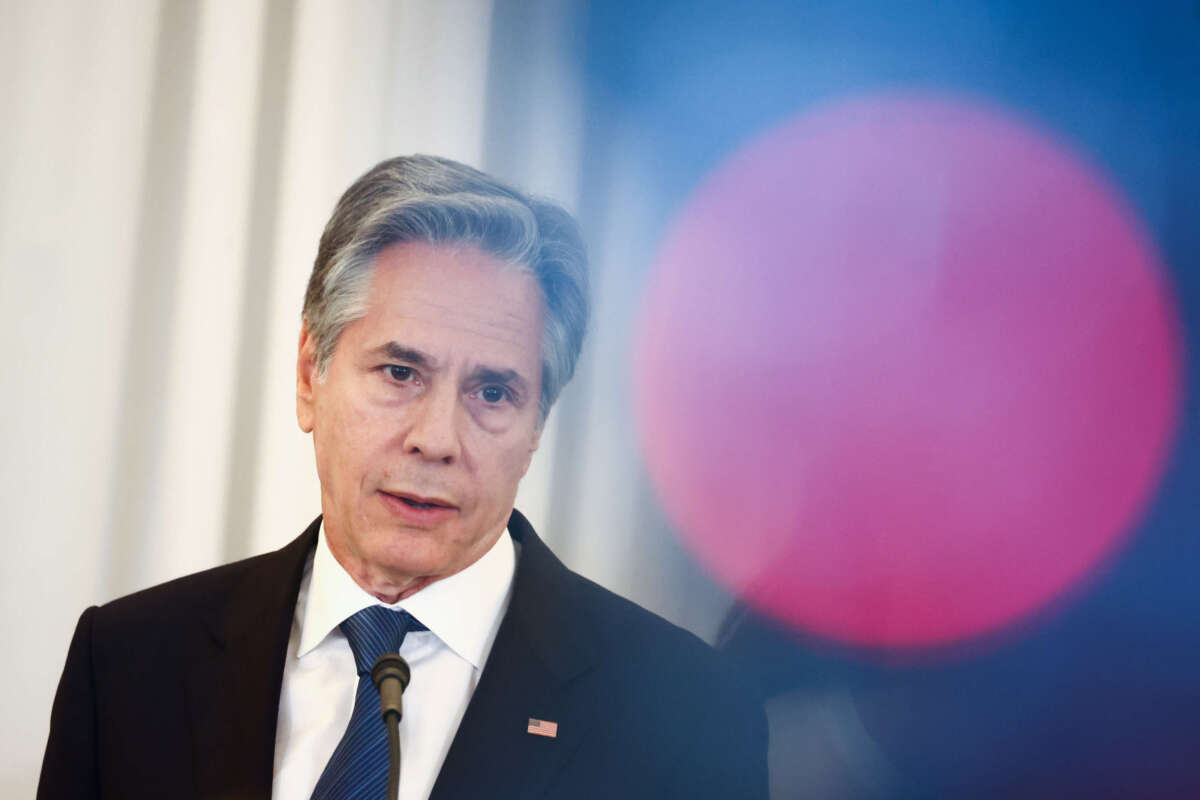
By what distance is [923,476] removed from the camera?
1.72 metres

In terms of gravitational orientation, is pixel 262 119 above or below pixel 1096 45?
below

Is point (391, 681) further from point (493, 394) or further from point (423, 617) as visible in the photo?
point (493, 394)

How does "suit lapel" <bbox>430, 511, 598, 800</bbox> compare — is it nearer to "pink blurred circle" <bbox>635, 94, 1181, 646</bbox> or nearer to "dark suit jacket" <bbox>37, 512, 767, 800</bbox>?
A: "dark suit jacket" <bbox>37, 512, 767, 800</bbox>

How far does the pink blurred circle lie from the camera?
1705mm

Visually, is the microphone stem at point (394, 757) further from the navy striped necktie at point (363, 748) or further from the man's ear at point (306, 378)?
the man's ear at point (306, 378)

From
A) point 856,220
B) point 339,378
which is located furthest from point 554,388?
point 856,220

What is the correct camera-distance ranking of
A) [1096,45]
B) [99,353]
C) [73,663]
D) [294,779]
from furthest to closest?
[1096,45] < [99,353] < [73,663] < [294,779]

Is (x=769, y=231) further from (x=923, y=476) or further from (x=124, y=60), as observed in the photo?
(x=124, y=60)

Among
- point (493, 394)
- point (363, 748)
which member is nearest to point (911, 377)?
point (493, 394)

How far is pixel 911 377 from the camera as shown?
1741mm

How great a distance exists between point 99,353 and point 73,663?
0.46 metres

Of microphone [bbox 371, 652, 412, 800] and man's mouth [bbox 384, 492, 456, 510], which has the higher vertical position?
man's mouth [bbox 384, 492, 456, 510]

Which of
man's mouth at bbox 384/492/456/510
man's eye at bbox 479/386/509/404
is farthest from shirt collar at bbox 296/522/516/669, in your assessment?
man's eye at bbox 479/386/509/404

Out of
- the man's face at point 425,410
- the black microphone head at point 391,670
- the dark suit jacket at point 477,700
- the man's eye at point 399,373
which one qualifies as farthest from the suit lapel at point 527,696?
the man's eye at point 399,373
